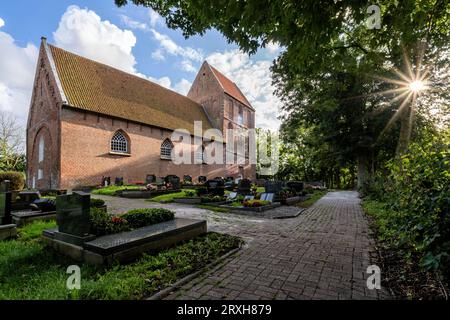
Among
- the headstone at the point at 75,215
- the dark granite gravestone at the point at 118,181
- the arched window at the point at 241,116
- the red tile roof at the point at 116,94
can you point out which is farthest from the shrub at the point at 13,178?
the arched window at the point at 241,116

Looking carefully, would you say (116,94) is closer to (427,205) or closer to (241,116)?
(241,116)

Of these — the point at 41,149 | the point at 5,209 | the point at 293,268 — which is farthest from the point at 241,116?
the point at 293,268

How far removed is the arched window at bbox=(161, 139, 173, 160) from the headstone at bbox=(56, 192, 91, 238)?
66.4ft

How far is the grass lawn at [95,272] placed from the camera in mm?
2758

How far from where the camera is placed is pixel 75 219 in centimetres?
404

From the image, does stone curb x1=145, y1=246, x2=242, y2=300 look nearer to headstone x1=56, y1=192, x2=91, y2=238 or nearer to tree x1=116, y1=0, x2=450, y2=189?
headstone x1=56, y1=192, x2=91, y2=238

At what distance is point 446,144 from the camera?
3.67 meters

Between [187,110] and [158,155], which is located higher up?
[187,110]

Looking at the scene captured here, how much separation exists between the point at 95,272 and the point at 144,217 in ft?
5.66

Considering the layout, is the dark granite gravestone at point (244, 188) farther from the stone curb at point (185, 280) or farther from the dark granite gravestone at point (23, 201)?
the stone curb at point (185, 280)

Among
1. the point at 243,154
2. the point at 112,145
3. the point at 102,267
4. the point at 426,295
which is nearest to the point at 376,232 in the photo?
the point at 426,295

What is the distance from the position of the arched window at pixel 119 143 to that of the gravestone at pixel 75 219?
17.4 meters

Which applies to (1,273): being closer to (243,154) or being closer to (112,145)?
(112,145)

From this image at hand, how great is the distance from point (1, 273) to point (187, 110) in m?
28.5
